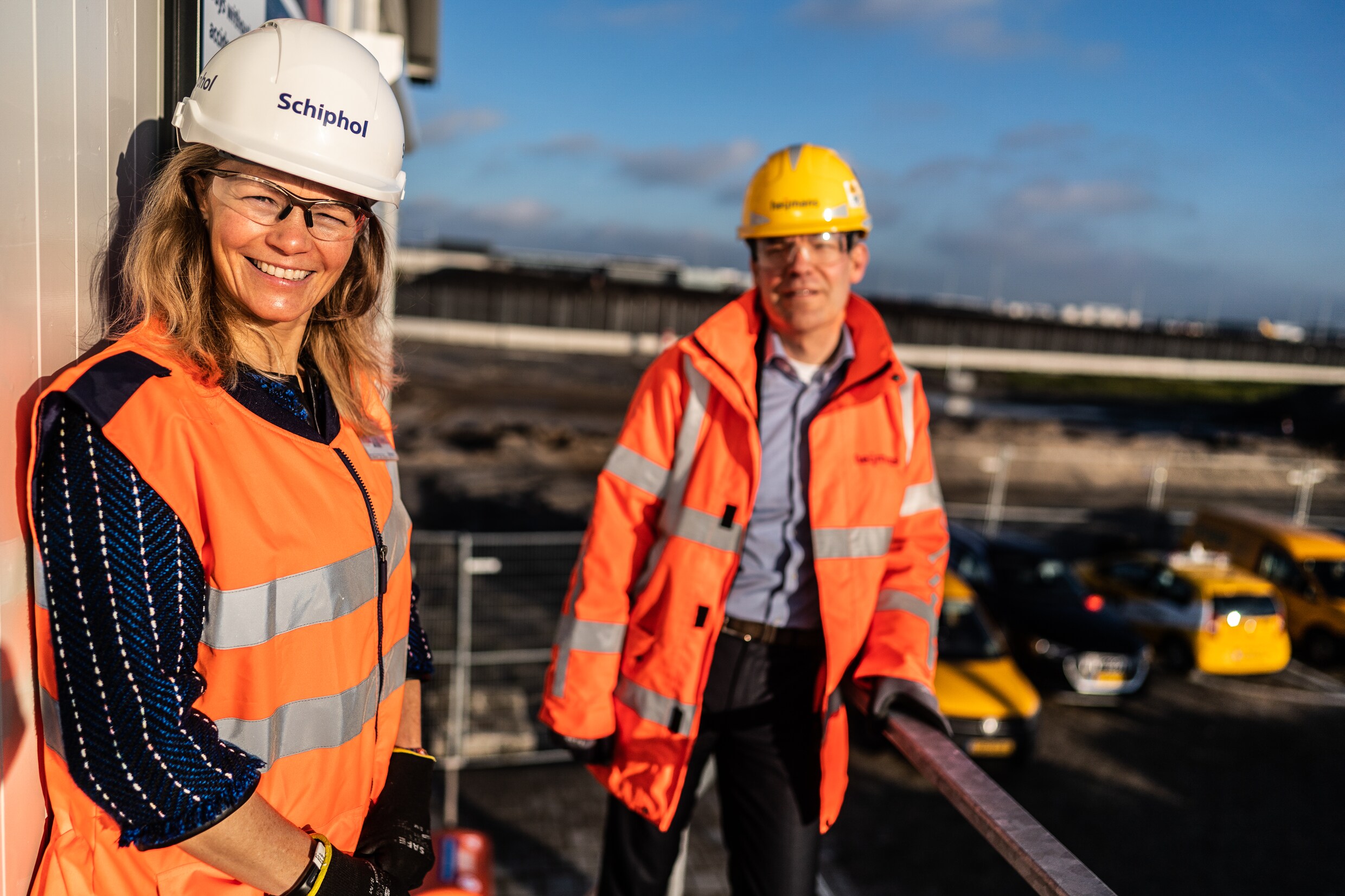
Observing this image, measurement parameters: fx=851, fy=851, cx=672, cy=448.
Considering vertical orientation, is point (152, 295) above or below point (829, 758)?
above

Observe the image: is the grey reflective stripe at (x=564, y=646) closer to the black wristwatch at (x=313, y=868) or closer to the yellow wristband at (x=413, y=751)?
the yellow wristband at (x=413, y=751)

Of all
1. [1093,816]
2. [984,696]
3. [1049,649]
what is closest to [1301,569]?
[1049,649]

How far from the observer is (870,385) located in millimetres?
2461

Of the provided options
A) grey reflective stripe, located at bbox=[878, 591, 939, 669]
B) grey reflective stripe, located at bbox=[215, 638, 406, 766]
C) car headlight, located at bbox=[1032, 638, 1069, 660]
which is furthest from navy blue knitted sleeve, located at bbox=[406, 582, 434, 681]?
car headlight, located at bbox=[1032, 638, 1069, 660]

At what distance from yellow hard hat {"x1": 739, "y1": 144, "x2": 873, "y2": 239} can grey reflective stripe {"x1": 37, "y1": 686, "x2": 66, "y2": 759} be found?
2116mm

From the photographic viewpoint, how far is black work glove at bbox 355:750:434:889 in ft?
5.31

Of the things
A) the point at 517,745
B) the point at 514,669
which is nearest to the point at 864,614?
the point at 517,745

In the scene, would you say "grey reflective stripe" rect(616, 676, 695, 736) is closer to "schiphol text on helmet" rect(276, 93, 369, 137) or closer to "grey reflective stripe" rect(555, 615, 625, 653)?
"grey reflective stripe" rect(555, 615, 625, 653)

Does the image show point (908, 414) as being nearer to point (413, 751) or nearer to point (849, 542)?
point (849, 542)

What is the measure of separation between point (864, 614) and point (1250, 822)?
28.9 feet

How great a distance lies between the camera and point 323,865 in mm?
1381

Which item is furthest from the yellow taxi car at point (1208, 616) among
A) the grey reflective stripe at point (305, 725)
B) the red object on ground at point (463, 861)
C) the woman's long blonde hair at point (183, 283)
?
the woman's long blonde hair at point (183, 283)

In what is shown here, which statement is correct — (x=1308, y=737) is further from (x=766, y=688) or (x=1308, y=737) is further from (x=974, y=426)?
(x=974, y=426)

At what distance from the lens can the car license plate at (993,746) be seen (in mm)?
8875
